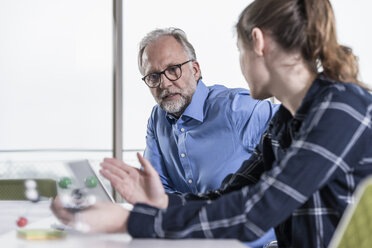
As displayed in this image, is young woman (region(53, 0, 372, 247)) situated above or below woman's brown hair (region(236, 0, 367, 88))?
below

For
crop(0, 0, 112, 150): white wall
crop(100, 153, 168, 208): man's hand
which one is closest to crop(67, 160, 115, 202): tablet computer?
crop(100, 153, 168, 208): man's hand

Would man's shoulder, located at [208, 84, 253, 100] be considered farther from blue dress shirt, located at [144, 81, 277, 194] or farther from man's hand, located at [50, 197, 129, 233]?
man's hand, located at [50, 197, 129, 233]

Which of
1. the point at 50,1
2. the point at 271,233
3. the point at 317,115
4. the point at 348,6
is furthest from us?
the point at 50,1

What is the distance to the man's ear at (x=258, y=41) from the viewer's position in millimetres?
1220

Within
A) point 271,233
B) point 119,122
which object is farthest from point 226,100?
point 119,122

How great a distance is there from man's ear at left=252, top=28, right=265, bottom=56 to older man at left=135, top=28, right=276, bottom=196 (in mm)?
907

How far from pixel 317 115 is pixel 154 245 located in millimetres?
437

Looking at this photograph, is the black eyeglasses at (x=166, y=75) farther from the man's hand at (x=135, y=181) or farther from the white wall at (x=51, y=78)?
the white wall at (x=51, y=78)

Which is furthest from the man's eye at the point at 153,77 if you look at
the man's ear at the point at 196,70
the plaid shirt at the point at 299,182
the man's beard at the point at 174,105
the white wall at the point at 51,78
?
the white wall at the point at 51,78

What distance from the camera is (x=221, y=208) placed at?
39.9 inches

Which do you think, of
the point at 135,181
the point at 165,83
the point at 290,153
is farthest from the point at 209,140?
the point at 290,153

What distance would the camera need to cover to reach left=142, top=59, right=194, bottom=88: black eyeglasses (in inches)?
89.9

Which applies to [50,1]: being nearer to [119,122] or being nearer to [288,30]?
[119,122]

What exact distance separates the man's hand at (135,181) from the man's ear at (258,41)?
0.39m
